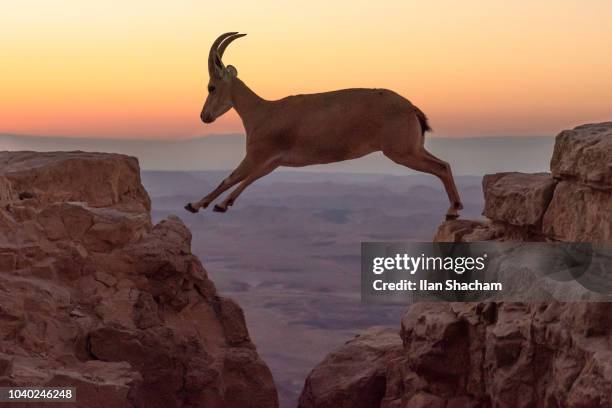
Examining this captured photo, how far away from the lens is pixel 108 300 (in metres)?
13.1

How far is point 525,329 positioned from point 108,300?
19.7ft

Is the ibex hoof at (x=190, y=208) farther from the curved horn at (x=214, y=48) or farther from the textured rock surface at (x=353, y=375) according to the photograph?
the textured rock surface at (x=353, y=375)

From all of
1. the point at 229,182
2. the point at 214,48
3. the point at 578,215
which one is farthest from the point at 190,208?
the point at 578,215

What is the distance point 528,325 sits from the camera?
10.5m

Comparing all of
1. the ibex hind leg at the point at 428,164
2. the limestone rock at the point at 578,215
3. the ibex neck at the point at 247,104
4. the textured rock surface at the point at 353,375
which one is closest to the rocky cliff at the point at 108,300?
the textured rock surface at the point at 353,375

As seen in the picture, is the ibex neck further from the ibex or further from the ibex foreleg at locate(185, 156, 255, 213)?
the ibex foreleg at locate(185, 156, 255, 213)

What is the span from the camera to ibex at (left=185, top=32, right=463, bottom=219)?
13.2m

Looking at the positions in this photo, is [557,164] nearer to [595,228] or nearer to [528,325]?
[595,228]

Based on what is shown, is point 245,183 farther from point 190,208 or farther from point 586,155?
point 586,155

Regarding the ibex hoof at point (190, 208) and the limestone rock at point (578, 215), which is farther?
the ibex hoof at point (190, 208)

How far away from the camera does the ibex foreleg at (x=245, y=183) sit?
41.6ft

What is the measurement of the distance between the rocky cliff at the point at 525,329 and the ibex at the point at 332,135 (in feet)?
4.01

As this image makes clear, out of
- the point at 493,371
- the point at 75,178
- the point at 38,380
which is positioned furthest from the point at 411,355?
the point at 75,178

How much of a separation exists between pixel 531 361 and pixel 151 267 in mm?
5996
